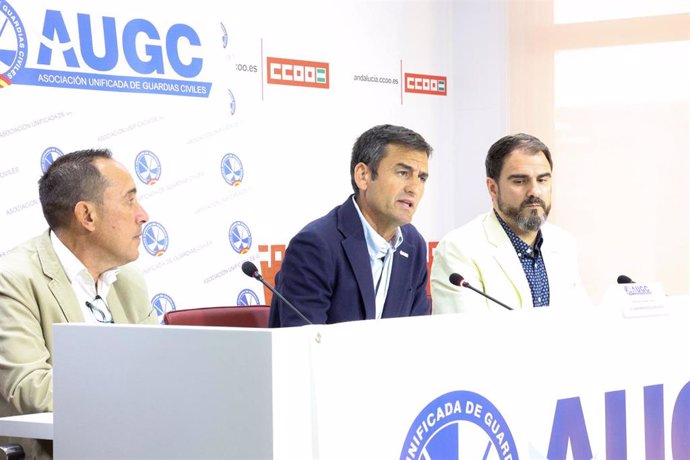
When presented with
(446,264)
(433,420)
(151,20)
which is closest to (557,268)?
(446,264)

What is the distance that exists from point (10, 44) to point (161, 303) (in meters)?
1.35

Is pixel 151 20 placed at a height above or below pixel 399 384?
above

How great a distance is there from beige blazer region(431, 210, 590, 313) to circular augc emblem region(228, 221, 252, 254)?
6.53 feet

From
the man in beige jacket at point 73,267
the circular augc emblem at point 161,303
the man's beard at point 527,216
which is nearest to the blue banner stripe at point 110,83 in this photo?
the circular augc emblem at point 161,303

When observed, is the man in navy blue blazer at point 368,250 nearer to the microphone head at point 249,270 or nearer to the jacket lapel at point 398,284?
the jacket lapel at point 398,284

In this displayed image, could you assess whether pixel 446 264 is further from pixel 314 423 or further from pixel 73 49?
pixel 73 49

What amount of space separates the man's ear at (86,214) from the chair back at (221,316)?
415 millimetres

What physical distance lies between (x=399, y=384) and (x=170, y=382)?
0.38 m

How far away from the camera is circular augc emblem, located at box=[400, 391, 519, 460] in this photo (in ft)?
6.20

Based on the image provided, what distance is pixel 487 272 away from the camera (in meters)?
3.46

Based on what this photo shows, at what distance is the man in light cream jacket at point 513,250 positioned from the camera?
11.3 feet

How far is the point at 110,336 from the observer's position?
194cm

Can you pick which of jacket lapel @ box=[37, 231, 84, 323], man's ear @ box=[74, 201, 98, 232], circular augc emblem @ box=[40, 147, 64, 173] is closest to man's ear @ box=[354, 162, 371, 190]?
man's ear @ box=[74, 201, 98, 232]

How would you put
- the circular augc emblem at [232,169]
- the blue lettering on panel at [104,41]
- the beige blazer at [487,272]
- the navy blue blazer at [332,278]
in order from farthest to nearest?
the circular augc emblem at [232,169] → the blue lettering on panel at [104,41] → the beige blazer at [487,272] → the navy blue blazer at [332,278]
